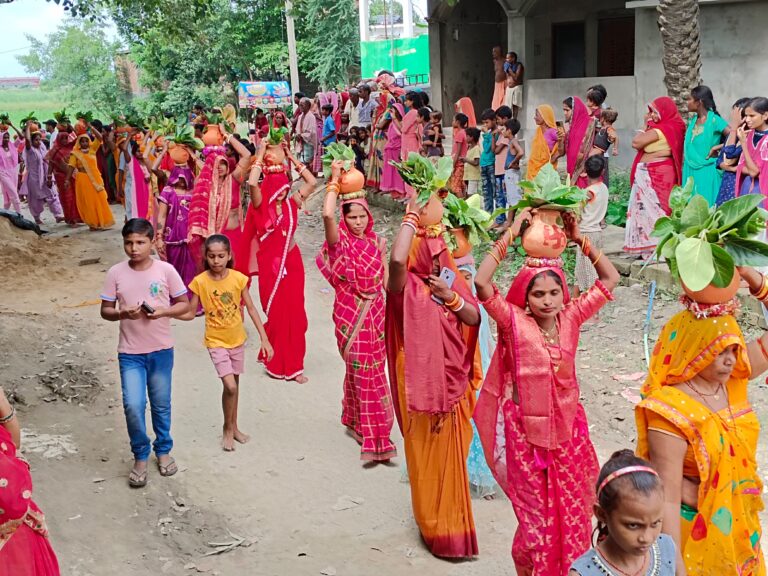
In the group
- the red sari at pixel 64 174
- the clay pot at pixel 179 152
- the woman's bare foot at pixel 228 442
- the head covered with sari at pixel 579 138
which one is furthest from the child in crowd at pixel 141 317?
the red sari at pixel 64 174

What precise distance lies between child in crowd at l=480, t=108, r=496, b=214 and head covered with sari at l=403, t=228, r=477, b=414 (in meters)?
7.90

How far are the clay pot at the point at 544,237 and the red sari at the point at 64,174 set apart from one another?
543 inches

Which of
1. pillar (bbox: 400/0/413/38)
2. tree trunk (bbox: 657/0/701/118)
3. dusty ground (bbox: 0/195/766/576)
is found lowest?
dusty ground (bbox: 0/195/766/576)

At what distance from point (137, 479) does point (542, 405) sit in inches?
124

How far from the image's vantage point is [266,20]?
1344 inches

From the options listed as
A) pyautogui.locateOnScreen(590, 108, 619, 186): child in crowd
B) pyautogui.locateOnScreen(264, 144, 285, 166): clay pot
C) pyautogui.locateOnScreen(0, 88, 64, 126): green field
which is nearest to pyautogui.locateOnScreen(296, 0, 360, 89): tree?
pyautogui.locateOnScreen(0, 88, 64, 126): green field

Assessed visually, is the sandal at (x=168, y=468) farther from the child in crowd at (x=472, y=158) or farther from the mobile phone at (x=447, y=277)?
the child in crowd at (x=472, y=158)

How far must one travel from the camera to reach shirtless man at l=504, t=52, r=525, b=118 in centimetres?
1795

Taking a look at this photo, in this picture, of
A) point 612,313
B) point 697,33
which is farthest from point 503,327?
point 697,33

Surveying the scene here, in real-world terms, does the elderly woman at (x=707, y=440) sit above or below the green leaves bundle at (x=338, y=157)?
below

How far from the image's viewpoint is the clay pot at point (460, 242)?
489 cm

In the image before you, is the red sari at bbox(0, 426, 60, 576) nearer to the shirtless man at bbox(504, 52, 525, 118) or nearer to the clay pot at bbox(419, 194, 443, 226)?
the clay pot at bbox(419, 194, 443, 226)

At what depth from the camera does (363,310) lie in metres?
6.18

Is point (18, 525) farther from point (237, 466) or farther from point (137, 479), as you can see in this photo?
point (237, 466)
